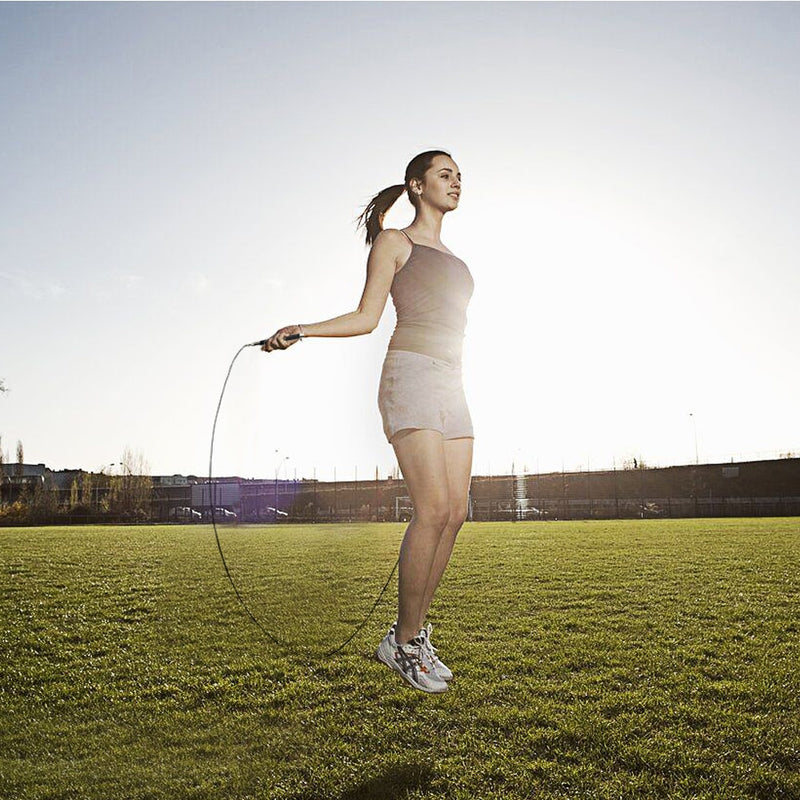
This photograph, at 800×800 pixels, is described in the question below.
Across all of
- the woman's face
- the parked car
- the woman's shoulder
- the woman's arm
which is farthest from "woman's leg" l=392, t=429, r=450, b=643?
the woman's face

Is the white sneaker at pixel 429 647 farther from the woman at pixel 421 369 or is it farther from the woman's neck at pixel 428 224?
the woman's neck at pixel 428 224

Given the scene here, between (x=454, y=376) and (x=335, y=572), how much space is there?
916 mm

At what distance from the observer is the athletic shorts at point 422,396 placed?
2916 millimetres

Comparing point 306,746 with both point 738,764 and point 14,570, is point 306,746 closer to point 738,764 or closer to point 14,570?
point 738,764

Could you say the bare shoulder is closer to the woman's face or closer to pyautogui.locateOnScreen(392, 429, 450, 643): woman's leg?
the woman's face

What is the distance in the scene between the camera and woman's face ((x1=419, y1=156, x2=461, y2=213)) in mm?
3260

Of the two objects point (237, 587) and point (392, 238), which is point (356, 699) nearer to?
point (237, 587)

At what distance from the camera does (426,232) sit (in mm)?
3250

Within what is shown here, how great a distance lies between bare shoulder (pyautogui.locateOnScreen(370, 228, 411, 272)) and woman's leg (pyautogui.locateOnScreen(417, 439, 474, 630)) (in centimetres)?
75

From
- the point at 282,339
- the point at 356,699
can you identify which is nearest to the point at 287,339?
the point at 282,339

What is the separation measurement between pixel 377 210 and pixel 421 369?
0.79 metres

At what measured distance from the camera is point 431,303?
121 inches

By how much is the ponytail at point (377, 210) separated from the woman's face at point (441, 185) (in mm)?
117

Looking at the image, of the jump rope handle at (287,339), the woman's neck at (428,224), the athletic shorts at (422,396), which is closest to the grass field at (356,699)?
the athletic shorts at (422,396)
